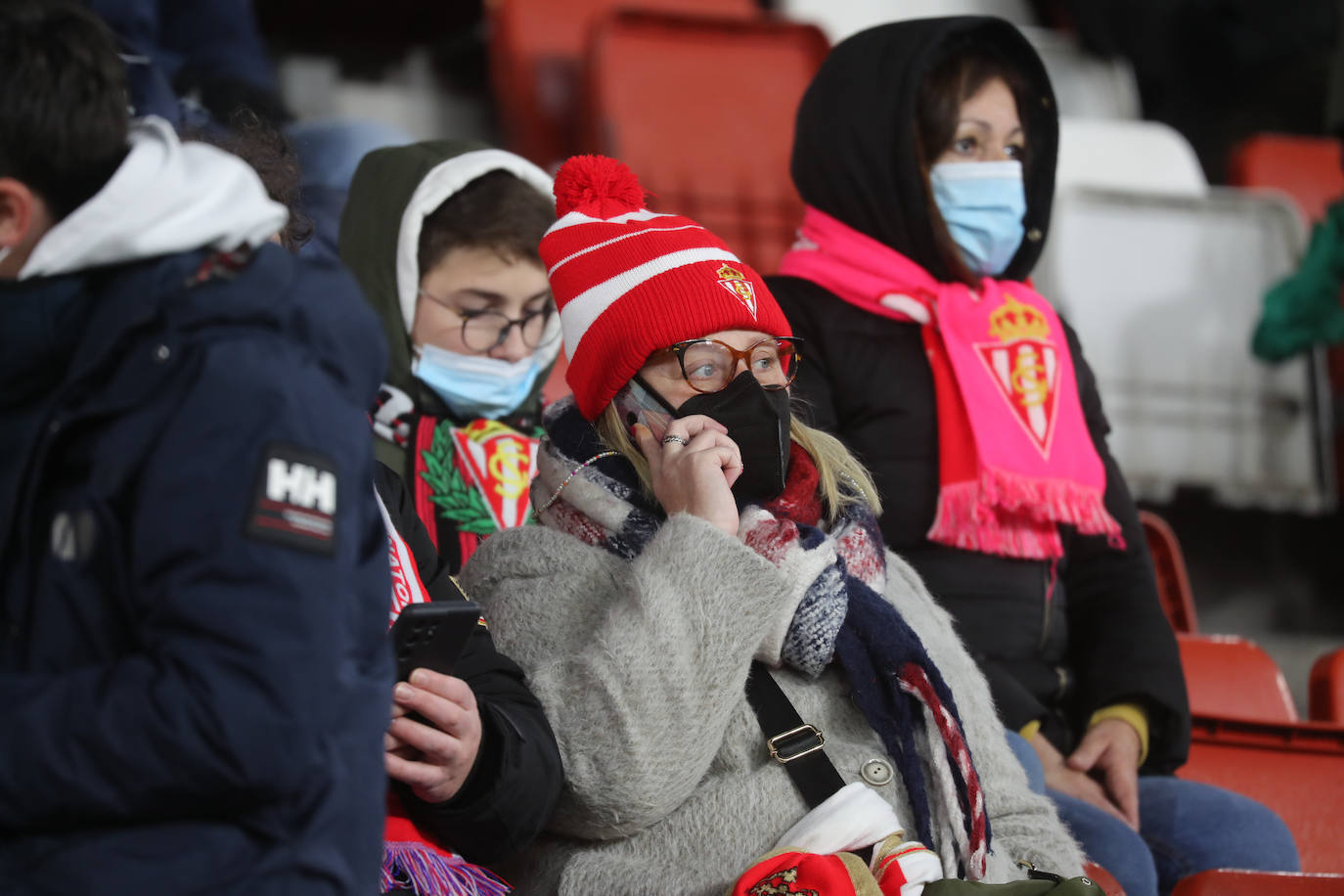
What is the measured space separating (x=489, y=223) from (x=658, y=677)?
114 centimetres

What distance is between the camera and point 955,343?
8.08 feet

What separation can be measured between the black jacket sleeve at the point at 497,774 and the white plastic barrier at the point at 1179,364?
11.9 ft

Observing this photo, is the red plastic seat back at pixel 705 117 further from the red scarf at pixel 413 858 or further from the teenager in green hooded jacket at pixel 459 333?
the red scarf at pixel 413 858

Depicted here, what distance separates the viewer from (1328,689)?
9.09 ft

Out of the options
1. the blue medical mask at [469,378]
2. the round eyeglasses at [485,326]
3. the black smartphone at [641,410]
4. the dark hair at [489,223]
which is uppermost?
the dark hair at [489,223]

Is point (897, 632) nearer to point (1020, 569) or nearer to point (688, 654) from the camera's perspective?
point (688, 654)

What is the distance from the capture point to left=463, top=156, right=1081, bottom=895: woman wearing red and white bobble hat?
5.27 feet

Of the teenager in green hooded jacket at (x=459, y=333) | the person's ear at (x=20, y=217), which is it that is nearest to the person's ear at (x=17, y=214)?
the person's ear at (x=20, y=217)

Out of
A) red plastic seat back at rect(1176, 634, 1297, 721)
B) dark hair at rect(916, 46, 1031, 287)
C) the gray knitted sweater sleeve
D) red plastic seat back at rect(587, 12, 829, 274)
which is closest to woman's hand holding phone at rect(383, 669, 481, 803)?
the gray knitted sweater sleeve

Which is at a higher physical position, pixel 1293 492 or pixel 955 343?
pixel 955 343

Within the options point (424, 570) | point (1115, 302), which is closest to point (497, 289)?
point (424, 570)

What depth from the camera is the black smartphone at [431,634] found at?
53.3 inches

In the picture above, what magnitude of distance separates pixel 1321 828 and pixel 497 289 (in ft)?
5.57

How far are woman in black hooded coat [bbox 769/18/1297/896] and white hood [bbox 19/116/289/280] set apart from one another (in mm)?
1339
